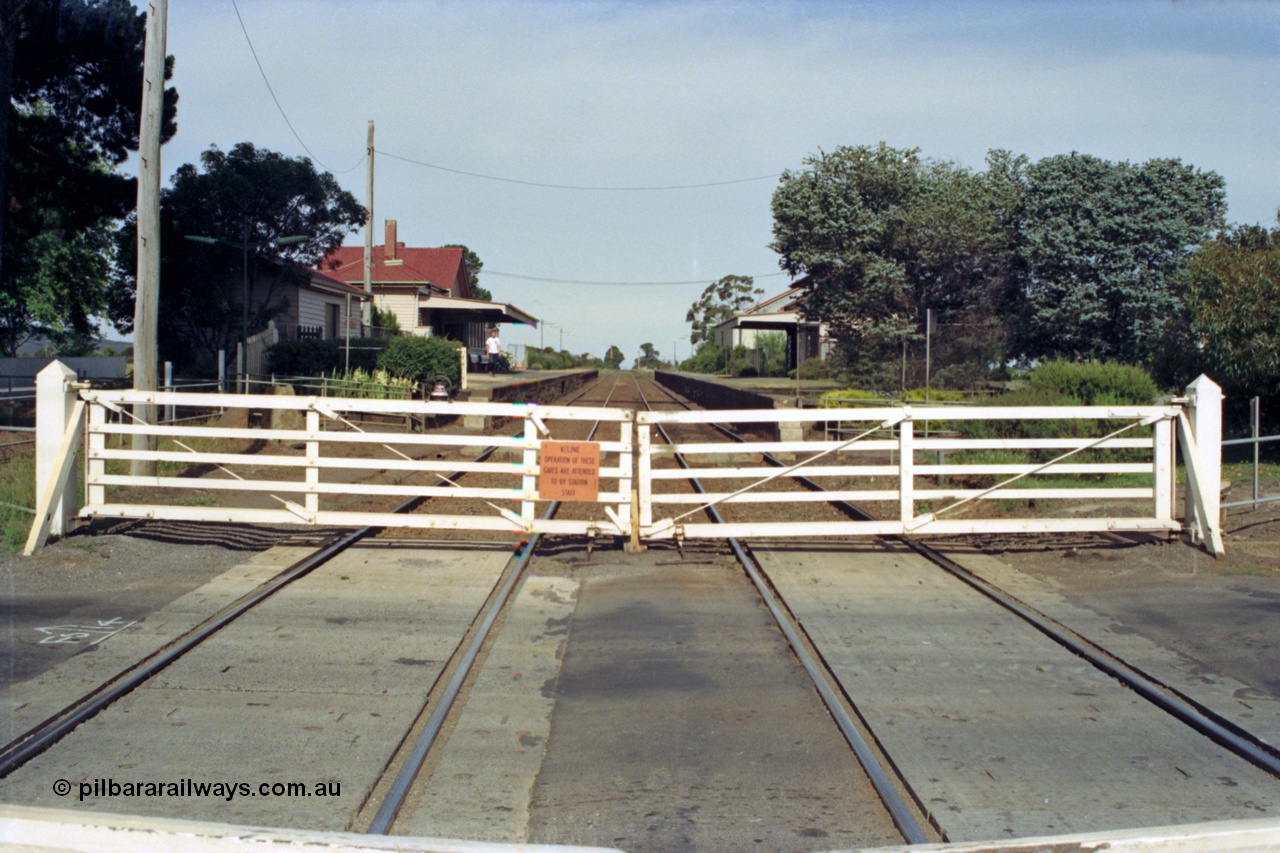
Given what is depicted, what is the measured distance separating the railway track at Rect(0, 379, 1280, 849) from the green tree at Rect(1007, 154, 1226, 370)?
76.0 ft

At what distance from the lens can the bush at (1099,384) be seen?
17172mm

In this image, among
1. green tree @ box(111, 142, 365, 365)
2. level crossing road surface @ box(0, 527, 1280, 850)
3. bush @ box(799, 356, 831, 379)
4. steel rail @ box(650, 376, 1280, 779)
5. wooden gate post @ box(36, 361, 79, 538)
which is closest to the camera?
level crossing road surface @ box(0, 527, 1280, 850)

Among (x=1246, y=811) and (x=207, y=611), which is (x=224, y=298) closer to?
(x=207, y=611)

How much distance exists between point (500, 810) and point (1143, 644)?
4.54 m

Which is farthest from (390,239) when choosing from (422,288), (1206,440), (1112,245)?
(1206,440)

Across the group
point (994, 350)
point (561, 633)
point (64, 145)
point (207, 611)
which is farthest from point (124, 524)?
point (994, 350)

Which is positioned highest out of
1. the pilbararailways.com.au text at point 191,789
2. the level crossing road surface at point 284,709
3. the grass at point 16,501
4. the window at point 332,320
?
the window at point 332,320

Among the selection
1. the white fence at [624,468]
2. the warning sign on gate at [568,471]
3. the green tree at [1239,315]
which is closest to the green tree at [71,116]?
the white fence at [624,468]

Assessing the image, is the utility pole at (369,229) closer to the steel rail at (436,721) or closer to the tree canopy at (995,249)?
the tree canopy at (995,249)

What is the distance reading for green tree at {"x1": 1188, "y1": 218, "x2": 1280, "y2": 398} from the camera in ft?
57.6

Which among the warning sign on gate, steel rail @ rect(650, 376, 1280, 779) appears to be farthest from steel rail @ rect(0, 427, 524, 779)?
steel rail @ rect(650, 376, 1280, 779)

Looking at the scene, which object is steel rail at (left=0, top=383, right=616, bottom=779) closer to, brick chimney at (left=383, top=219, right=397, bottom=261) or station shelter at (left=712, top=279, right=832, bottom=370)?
station shelter at (left=712, top=279, right=832, bottom=370)

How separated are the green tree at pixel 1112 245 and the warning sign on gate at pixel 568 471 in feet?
78.6

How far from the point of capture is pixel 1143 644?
671cm
